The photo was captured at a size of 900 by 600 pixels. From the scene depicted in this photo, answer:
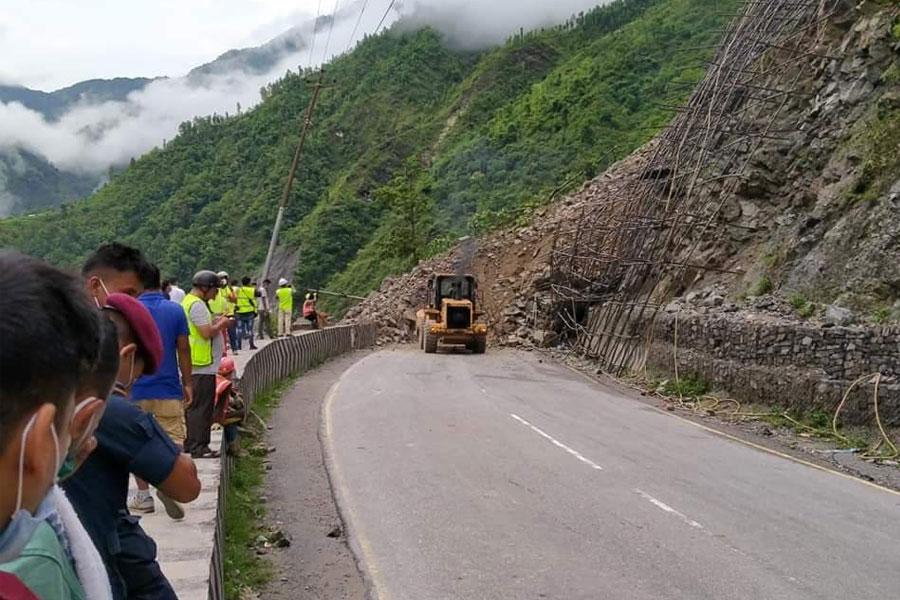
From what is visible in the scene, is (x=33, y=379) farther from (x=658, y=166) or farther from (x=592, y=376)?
(x=658, y=166)

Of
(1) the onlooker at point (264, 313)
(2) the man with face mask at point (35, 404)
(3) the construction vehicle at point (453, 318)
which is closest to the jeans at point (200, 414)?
(2) the man with face mask at point (35, 404)

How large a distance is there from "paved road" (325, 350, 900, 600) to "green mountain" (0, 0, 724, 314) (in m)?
34.9

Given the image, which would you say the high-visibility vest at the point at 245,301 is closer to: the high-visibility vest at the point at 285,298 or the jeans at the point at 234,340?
the jeans at the point at 234,340

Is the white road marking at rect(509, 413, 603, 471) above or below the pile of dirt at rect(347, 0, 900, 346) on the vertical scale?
below

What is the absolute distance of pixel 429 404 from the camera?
16.6 m

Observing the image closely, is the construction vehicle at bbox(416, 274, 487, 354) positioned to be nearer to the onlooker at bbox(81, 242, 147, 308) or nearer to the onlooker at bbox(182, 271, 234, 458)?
the onlooker at bbox(182, 271, 234, 458)

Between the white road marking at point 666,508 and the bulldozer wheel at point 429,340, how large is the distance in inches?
834

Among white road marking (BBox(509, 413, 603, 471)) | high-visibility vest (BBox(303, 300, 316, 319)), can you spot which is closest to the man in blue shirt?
white road marking (BBox(509, 413, 603, 471))

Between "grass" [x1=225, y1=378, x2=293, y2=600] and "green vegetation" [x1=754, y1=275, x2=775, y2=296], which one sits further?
"green vegetation" [x1=754, y1=275, x2=775, y2=296]

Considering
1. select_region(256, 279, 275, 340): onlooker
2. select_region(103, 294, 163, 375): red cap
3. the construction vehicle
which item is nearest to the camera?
select_region(103, 294, 163, 375): red cap

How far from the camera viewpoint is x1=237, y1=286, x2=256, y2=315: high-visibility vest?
19.9m

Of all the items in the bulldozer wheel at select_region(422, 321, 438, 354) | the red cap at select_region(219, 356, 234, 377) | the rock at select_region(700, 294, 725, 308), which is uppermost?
the rock at select_region(700, 294, 725, 308)

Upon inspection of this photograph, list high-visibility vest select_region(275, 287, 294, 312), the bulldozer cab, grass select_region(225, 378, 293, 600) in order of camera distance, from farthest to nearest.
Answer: the bulldozer cab → high-visibility vest select_region(275, 287, 294, 312) → grass select_region(225, 378, 293, 600)

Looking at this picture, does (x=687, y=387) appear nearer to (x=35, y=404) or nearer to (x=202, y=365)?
(x=202, y=365)
